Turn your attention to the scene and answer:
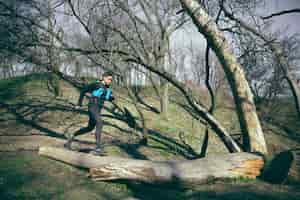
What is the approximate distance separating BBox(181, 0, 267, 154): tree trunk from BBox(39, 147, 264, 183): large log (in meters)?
0.75

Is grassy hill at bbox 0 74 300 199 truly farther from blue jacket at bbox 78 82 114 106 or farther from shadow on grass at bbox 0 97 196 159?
blue jacket at bbox 78 82 114 106

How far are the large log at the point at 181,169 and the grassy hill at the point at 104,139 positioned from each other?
8.0 inches

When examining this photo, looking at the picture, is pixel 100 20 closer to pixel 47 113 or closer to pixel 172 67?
pixel 172 67

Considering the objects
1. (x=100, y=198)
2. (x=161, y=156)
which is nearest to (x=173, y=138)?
(x=161, y=156)

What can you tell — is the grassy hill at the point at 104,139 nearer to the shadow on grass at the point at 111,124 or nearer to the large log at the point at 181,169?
the shadow on grass at the point at 111,124

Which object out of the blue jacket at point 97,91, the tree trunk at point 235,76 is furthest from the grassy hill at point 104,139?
the blue jacket at point 97,91

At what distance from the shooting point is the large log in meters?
4.89

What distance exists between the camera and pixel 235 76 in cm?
623

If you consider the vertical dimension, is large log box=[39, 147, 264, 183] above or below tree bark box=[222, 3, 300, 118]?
below

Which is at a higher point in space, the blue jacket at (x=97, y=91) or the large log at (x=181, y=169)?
the blue jacket at (x=97, y=91)

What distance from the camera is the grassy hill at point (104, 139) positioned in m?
4.59

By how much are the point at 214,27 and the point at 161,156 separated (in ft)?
19.8

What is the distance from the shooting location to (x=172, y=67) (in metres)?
10.1

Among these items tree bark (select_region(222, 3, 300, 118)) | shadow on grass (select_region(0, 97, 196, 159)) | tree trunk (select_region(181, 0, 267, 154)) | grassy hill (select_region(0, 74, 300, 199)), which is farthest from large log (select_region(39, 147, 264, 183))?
shadow on grass (select_region(0, 97, 196, 159))
